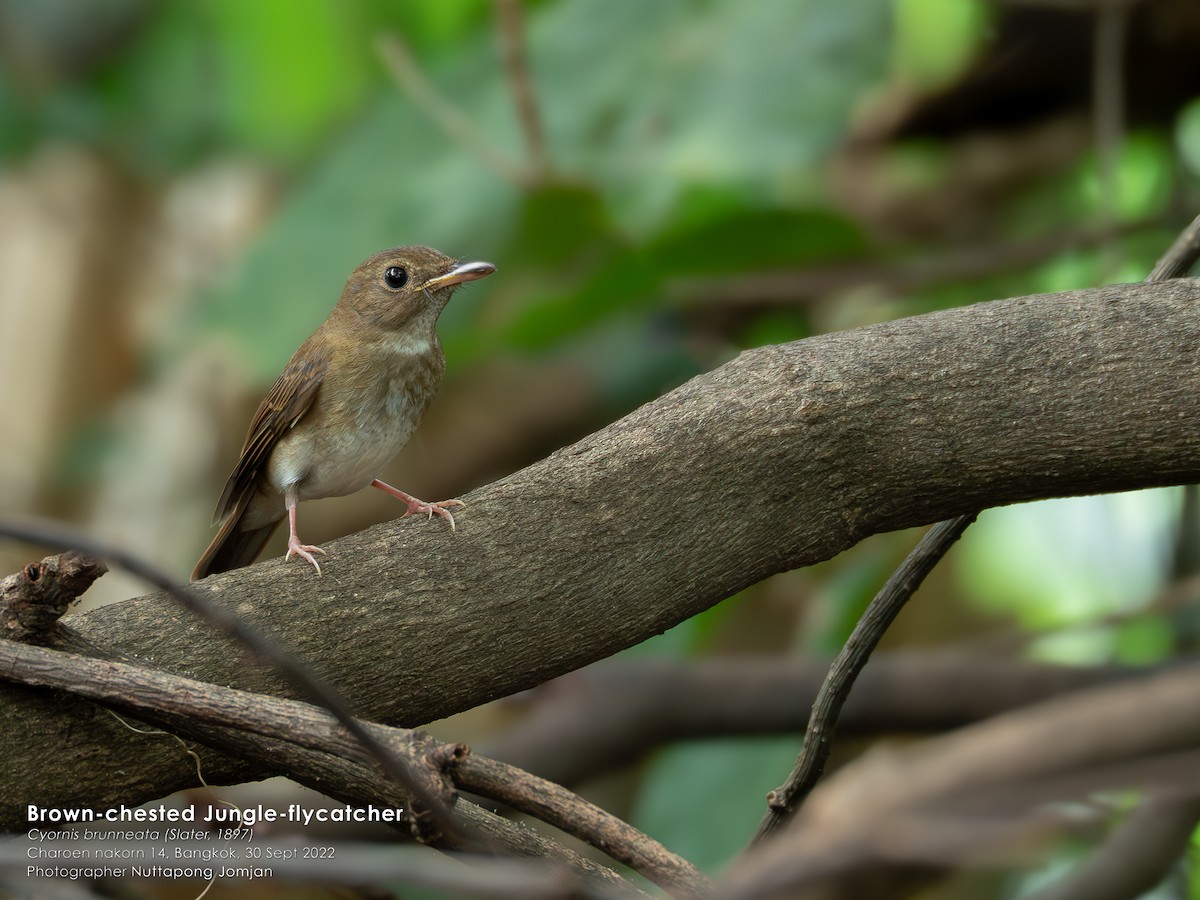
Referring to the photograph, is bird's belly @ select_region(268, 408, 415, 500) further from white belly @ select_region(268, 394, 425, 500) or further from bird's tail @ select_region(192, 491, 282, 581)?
bird's tail @ select_region(192, 491, 282, 581)

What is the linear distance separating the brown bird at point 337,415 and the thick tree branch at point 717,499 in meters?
1.02

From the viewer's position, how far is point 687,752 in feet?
18.6

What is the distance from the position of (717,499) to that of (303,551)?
0.86m

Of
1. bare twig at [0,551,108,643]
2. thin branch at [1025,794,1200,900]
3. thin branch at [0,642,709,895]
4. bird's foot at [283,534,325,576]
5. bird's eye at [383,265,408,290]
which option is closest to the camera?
thin branch at [0,642,709,895]

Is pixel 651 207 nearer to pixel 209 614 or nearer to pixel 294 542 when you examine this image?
pixel 294 542

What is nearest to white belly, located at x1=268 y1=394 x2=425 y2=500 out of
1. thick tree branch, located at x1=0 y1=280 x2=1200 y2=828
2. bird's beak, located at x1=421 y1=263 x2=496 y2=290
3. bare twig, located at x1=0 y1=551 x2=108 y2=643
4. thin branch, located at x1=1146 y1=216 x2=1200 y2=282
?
bird's beak, located at x1=421 y1=263 x2=496 y2=290

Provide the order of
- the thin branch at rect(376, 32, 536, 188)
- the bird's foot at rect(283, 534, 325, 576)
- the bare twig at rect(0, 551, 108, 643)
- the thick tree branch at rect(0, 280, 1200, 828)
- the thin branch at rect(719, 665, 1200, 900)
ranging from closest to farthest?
the thin branch at rect(719, 665, 1200, 900)
the bare twig at rect(0, 551, 108, 643)
the thick tree branch at rect(0, 280, 1200, 828)
the bird's foot at rect(283, 534, 325, 576)
the thin branch at rect(376, 32, 536, 188)

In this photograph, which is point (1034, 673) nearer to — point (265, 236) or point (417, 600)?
point (417, 600)

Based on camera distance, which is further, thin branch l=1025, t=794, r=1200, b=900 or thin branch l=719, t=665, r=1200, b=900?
thin branch l=1025, t=794, r=1200, b=900

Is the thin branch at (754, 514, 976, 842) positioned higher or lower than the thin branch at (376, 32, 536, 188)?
lower

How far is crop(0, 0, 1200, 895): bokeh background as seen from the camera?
5.39 m

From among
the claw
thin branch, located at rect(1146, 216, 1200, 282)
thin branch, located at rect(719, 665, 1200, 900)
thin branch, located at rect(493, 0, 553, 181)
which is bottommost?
thin branch, located at rect(719, 665, 1200, 900)

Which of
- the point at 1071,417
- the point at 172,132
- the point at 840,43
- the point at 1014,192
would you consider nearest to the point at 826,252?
the point at 840,43

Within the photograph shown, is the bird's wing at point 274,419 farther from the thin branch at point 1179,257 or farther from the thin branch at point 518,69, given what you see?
the thin branch at point 1179,257
